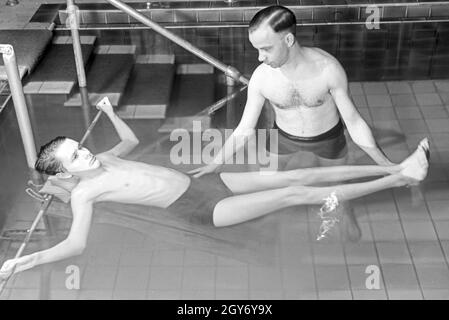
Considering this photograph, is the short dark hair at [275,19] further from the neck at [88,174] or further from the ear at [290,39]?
the neck at [88,174]

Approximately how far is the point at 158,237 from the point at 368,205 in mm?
1028

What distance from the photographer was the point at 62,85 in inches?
189

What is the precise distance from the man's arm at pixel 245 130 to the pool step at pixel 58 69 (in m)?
1.44

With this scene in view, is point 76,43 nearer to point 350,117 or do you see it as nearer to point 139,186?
point 139,186

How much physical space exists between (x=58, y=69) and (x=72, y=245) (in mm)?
2082

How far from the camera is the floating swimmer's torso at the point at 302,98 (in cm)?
363

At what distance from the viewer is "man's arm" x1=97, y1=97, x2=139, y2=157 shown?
3818mm

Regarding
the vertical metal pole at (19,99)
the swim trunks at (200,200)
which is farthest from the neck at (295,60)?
the vertical metal pole at (19,99)

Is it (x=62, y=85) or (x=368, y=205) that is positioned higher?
(x=62, y=85)

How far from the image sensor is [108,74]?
5.02m

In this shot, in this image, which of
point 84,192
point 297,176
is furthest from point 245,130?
point 84,192

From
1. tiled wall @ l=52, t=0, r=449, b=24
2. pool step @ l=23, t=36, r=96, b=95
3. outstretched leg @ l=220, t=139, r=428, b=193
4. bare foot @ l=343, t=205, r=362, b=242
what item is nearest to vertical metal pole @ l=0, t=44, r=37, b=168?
pool step @ l=23, t=36, r=96, b=95

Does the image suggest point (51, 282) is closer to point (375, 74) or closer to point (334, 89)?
point (334, 89)
